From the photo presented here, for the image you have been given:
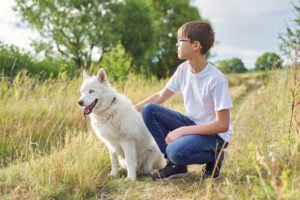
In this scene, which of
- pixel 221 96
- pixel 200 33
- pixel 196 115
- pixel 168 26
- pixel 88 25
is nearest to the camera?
pixel 221 96

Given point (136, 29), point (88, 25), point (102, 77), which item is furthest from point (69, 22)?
point (102, 77)

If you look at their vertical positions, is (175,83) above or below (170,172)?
above

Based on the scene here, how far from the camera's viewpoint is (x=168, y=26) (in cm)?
3122

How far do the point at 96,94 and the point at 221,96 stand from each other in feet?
4.70

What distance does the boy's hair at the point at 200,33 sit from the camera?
2.60m

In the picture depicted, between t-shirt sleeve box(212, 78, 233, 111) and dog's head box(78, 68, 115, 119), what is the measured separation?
126 cm

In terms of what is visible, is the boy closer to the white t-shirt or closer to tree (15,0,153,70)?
the white t-shirt

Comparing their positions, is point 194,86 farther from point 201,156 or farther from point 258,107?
point 258,107

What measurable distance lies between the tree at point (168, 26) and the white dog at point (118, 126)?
89.6 feet

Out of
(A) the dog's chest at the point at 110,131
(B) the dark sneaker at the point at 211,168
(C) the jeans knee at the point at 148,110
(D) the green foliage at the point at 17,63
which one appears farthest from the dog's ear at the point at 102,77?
(D) the green foliage at the point at 17,63

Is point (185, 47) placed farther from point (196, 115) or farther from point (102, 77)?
point (102, 77)

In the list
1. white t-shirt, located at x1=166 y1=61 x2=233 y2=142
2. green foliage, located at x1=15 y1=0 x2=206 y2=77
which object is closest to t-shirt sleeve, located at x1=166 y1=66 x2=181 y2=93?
white t-shirt, located at x1=166 y1=61 x2=233 y2=142

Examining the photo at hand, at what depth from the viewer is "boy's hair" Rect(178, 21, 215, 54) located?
8.54 feet

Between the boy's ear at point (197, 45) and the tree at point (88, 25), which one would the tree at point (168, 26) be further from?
the boy's ear at point (197, 45)
